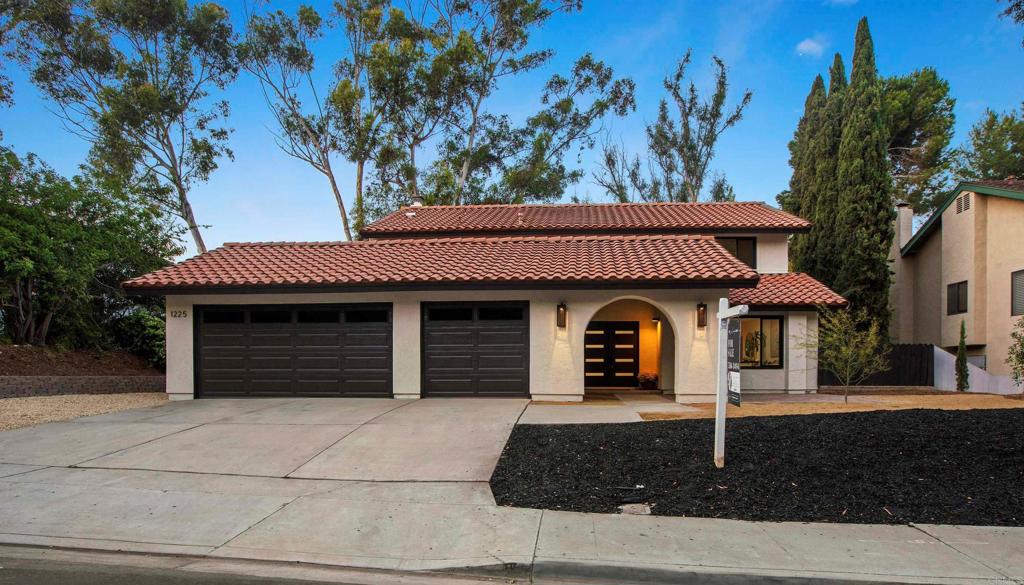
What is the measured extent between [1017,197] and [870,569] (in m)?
17.5

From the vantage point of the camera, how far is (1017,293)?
1653cm

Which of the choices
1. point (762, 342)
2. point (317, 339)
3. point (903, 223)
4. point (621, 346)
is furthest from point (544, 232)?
point (903, 223)

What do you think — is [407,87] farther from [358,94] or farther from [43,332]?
[43,332]

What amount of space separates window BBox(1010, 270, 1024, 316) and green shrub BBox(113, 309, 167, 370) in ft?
87.5

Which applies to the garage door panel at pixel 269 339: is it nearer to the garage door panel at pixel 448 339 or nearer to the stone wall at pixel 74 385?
the garage door panel at pixel 448 339

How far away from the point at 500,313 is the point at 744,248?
9.11 metres

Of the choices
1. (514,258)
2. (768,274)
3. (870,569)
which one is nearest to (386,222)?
(514,258)

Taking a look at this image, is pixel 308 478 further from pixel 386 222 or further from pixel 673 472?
pixel 386 222

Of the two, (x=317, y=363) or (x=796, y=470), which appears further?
(x=317, y=363)

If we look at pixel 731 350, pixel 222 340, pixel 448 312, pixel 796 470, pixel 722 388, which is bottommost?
pixel 796 470

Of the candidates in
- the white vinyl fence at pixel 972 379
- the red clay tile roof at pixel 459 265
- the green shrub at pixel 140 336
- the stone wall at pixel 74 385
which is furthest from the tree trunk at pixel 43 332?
the white vinyl fence at pixel 972 379

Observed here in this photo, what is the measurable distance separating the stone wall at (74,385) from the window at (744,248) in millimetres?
17404

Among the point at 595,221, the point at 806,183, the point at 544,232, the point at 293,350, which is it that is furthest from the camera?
the point at 806,183

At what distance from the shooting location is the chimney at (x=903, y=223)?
23.0 meters
